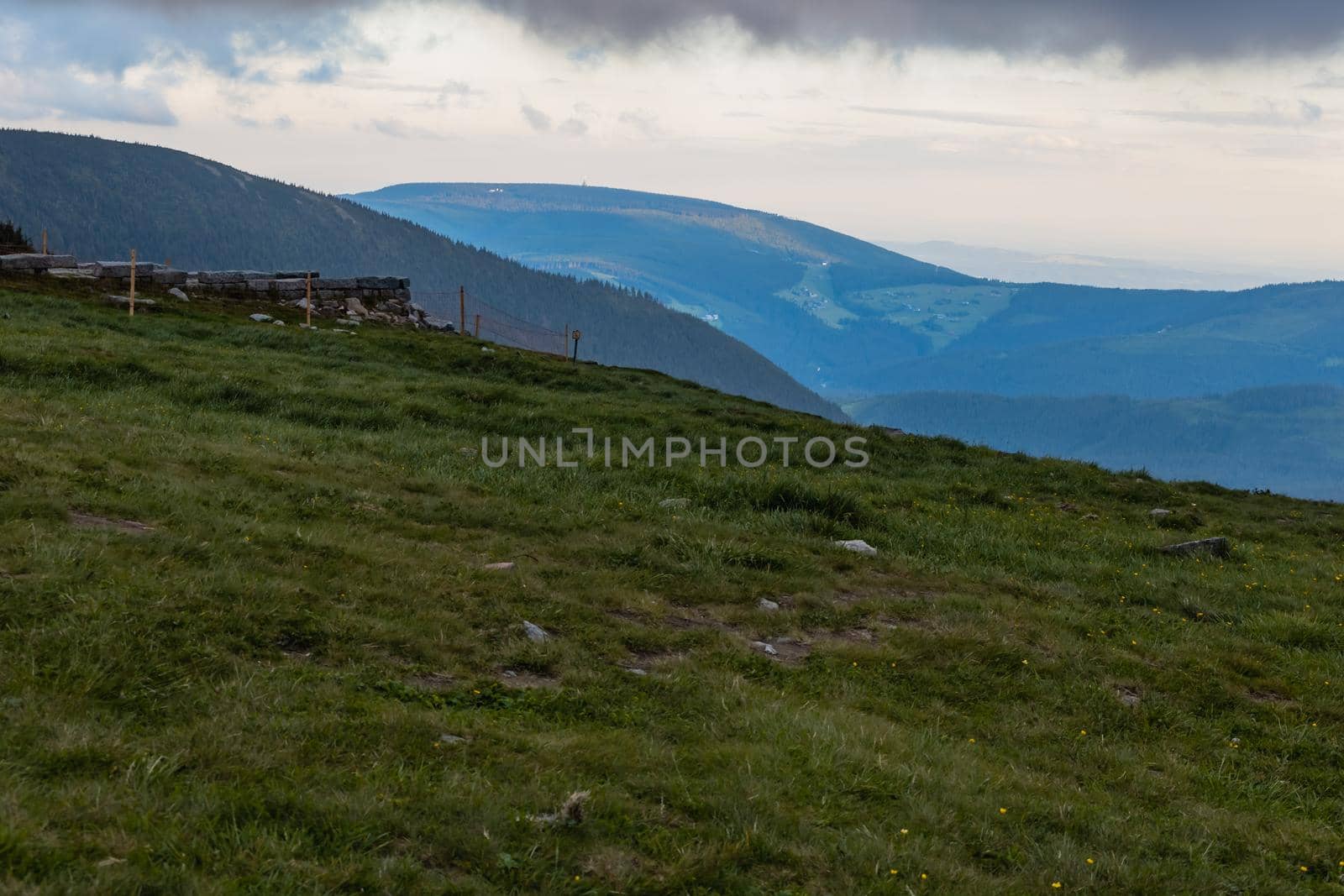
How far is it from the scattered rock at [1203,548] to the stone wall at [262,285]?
35.2 metres

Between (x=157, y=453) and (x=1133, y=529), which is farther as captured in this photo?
(x=1133, y=529)

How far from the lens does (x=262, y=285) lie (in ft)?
148

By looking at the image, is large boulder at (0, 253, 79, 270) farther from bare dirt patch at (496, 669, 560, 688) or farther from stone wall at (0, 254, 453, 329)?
bare dirt patch at (496, 669, 560, 688)

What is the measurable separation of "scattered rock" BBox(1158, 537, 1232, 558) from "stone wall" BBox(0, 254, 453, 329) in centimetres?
3515

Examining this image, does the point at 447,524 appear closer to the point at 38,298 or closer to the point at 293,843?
the point at 293,843

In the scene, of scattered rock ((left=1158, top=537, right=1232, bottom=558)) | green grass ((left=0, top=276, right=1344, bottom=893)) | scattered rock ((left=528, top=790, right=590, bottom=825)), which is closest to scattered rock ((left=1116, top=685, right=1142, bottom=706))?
Answer: green grass ((left=0, top=276, right=1344, bottom=893))

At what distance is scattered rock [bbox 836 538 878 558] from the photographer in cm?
1569

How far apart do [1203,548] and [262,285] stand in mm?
38956

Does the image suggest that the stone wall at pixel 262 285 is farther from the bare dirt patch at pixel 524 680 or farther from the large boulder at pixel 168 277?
the bare dirt patch at pixel 524 680

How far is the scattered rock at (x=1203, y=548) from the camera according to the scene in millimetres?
18328

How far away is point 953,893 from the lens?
6.29 metres

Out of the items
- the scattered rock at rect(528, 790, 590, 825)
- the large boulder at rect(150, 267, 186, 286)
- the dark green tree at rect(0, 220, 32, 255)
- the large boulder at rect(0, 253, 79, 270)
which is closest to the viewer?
the scattered rock at rect(528, 790, 590, 825)

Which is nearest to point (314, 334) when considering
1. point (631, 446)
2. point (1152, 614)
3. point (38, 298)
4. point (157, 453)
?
point (38, 298)

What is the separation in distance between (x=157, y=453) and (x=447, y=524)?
4.20m
